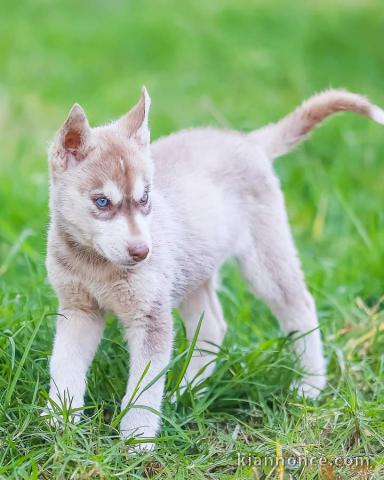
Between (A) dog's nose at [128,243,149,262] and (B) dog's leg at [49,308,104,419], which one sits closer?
(A) dog's nose at [128,243,149,262]

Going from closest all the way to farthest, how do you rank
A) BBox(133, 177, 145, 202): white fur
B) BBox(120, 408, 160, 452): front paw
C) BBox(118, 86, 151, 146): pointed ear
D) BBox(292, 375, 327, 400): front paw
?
BBox(133, 177, 145, 202): white fur, BBox(120, 408, 160, 452): front paw, BBox(118, 86, 151, 146): pointed ear, BBox(292, 375, 327, 400): front paw

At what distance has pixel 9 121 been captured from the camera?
901 centimetres

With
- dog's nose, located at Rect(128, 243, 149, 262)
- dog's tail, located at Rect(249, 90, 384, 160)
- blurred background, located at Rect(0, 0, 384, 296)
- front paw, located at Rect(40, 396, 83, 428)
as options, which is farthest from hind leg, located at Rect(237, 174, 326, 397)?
front paw, located at Rect(40, 396, 83, 428)

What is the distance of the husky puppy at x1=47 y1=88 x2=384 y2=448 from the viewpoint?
416 cm

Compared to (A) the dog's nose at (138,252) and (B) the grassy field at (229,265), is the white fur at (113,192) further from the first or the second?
(B) the grassy field at (229,265)

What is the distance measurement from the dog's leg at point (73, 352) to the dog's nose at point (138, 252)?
0.61 m

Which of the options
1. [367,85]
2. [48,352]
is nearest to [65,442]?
[48,352]

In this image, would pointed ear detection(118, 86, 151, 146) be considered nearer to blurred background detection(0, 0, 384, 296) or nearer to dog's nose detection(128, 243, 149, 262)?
dog's nose detection(128, 243, 149, 262)

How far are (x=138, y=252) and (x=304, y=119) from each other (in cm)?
180

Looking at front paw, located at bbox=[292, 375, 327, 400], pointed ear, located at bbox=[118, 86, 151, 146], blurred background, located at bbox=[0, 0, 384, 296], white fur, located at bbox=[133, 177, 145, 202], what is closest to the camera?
white fur, located at bbox=[133, 177, 145, 202]

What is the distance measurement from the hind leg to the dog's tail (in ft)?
0.88

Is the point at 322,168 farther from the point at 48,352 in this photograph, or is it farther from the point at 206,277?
the point at 48,352

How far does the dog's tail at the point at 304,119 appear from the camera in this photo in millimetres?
5234

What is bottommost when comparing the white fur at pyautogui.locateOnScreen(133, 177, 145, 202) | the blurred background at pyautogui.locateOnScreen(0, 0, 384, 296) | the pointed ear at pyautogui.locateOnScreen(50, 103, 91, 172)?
the blurred background at pyautogui.locateOnScreen(0, 0, 384, 296)
